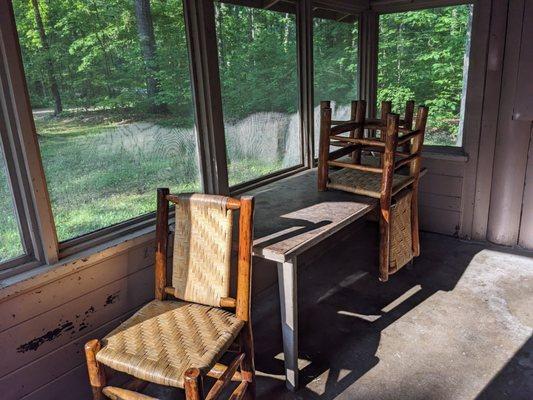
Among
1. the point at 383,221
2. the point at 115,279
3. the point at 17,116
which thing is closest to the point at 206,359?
the point at 115,279

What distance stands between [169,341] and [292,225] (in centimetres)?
79

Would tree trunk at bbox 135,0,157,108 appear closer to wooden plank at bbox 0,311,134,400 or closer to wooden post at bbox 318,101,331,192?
wooden post at bbox 318,101,331,192

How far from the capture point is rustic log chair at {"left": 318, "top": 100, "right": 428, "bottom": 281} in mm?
2295

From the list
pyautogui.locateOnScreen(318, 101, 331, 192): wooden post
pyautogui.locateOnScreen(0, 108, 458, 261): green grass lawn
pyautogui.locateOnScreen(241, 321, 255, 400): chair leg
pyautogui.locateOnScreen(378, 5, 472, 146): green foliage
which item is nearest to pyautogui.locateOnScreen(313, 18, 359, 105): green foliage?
pyautogui.locateOnScreen(378, 5, 472, 146): green foliage

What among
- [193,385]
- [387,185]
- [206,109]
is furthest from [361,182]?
[193,385]

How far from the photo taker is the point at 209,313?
169cm

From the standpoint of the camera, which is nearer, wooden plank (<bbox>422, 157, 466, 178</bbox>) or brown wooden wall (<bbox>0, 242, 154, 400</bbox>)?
brown wooden wall (<bbox>0, 242, 154, 400</bbox>)

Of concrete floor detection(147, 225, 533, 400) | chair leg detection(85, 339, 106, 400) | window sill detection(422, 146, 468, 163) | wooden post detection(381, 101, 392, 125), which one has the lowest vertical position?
concrete floor detection(147, 225, 533, 400)

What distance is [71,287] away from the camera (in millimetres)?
1681

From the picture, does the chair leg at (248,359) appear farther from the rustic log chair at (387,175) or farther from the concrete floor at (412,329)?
the rustic log chair at (387,175)

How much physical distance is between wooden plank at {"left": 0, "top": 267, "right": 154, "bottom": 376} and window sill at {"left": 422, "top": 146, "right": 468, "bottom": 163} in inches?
97.8

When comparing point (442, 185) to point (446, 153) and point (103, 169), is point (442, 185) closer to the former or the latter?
point (446, 153)

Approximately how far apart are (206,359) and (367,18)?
309cm

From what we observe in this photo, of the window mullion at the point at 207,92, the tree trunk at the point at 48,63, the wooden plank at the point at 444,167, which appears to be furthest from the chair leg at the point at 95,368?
the wooden plank at the point at 444,167
